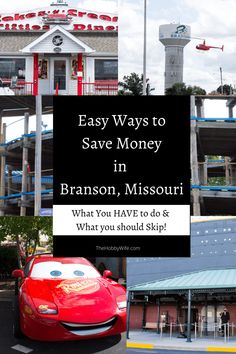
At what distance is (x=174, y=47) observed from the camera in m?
3.37

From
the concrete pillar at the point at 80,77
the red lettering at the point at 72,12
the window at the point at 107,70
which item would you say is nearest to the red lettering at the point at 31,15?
the red lettering at the point at 72,12

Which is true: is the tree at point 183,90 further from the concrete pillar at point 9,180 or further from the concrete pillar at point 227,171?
the concrete pillar at point 9,180

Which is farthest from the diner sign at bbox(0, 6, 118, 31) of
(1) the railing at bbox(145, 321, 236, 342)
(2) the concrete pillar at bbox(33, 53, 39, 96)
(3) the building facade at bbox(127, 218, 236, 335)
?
(1) the railing at bbox(145, 321, 236, 342)

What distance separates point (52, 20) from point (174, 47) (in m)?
0.66

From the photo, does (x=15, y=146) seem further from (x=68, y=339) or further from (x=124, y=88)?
(x=68, y=339)

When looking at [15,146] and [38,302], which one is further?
[15,146]

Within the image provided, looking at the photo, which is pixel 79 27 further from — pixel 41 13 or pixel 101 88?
pixel 101 88

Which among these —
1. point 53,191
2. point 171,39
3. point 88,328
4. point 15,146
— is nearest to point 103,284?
point 88,328

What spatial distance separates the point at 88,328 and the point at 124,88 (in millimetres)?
1301

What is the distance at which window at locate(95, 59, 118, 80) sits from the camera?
360cm

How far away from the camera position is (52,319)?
10.9 ft

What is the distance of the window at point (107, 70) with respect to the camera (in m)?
3.60

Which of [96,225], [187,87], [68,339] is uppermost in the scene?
[187,87]

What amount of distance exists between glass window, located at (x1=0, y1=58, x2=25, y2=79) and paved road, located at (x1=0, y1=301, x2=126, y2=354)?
1250 mm
